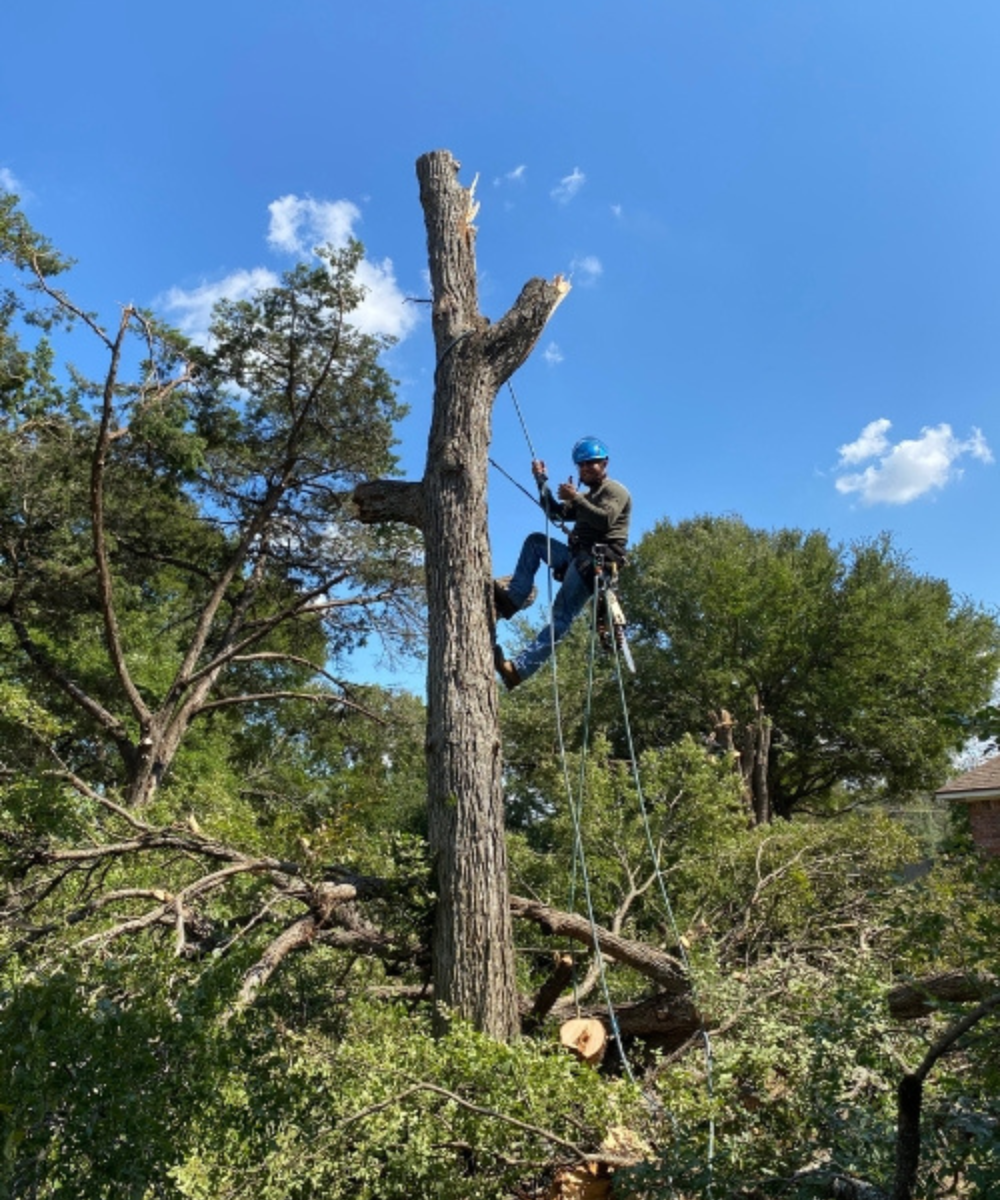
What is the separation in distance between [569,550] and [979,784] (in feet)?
34.9

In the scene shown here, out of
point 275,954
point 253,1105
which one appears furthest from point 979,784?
point 253,1105

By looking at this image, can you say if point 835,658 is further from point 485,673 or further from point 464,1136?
point 464,1136

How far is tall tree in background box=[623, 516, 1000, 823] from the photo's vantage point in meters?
20.4

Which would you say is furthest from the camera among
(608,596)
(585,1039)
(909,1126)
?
(608,596)

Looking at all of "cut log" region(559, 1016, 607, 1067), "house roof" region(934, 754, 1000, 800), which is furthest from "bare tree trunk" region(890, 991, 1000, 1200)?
"house roof" region(934, 754, 1000, 800)

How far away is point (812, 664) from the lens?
2145 cm

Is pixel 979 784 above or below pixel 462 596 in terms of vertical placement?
below

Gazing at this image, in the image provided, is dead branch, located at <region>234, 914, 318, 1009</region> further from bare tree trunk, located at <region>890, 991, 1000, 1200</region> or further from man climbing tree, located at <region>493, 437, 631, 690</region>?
bare tree trunk, located at <region>890, 991, 1000, 1200</region>

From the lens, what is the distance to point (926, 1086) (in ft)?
10.4

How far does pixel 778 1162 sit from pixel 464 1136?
3.57 ft

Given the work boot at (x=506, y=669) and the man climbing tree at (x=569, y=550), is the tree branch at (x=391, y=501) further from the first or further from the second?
the work boot at (x=506, y=669)

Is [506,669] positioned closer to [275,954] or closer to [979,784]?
[275,954]

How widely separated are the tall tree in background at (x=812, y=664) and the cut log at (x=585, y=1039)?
590 inches

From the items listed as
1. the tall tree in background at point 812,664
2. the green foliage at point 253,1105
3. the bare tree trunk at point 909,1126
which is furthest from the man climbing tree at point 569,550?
the tall tree in background at point 812,664
